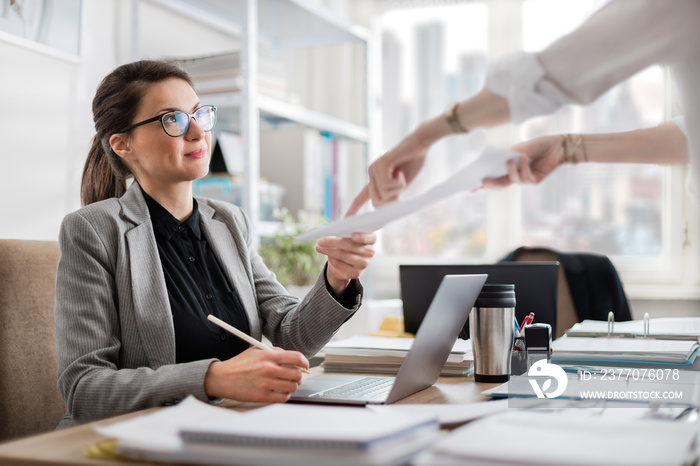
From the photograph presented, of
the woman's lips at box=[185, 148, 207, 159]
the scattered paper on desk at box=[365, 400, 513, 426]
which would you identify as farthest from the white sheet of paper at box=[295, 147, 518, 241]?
the woman's lips at box=[185, 148, 207, 159]

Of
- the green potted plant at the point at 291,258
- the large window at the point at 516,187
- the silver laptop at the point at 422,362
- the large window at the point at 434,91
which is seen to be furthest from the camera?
the large window at the point at 434,91

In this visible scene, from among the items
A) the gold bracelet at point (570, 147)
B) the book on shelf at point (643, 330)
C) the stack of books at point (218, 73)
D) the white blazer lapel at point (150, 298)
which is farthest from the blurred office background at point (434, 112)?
the gold bracelet at point (570, 147)

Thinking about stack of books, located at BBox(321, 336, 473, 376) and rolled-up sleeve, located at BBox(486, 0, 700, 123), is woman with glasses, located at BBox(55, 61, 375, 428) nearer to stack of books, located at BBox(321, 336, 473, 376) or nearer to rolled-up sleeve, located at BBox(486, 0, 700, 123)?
stack of books, located at BBox(321, 336, 473, 376)

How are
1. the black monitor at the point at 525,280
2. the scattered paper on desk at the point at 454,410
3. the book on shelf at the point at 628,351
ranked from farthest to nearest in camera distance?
the black monitor at the point at 525,280 → the book on shelf at the point at 628,351 → the scattered paper on desk at the point at 454,410

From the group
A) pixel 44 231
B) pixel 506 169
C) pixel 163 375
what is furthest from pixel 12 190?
pixel 506 169

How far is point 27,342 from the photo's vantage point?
147cm

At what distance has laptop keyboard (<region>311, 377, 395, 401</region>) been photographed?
1.05 metres

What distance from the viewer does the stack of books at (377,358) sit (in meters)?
1.31

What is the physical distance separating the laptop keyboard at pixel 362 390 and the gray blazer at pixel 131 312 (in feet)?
0.68

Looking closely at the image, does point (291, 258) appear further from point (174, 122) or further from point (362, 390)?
point (362, 390)

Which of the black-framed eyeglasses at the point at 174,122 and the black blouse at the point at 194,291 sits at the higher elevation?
the black-framed eyeglasses at the point at 174,122

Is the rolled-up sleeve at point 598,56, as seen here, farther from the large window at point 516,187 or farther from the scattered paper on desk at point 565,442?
the large window at point 516,187

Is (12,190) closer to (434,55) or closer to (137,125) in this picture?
(137,125)

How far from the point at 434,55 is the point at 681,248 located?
5.02 feet
